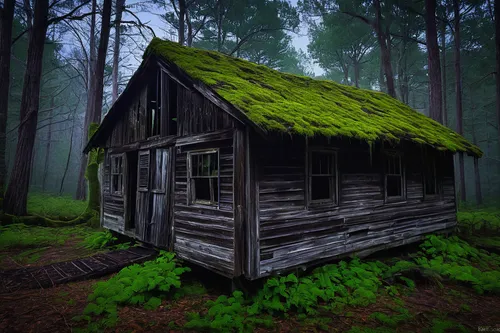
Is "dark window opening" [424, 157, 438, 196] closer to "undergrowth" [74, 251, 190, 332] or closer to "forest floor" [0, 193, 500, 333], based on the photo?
"forest floor" [0, 193, 500, 333]

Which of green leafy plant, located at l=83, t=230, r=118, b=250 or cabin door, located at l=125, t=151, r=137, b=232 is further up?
cabin door, located at l=125, t=151, r=137, b=232

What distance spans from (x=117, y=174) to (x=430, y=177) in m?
11.3

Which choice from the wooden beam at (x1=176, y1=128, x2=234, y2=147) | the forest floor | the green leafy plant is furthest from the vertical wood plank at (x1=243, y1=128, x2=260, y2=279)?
the green leafy plant

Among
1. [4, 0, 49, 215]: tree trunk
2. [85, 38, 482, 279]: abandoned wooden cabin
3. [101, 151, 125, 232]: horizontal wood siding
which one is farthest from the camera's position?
[4, 0, 49, 215]: tree trunk

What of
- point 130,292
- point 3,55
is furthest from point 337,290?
point 3,55

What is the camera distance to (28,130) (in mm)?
11852

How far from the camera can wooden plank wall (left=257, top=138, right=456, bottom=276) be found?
18.9 feet

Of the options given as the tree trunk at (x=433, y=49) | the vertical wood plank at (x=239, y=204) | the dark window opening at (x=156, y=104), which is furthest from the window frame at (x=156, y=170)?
the tree trunk at (x=433, y=49)

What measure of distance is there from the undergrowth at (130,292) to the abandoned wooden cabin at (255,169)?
86cm

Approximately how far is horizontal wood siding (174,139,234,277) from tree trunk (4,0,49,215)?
8855 mm

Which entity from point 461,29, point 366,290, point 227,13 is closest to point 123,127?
point 366,290

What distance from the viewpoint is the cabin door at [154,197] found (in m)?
7.51

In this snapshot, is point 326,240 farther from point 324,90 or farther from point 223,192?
point 324,90

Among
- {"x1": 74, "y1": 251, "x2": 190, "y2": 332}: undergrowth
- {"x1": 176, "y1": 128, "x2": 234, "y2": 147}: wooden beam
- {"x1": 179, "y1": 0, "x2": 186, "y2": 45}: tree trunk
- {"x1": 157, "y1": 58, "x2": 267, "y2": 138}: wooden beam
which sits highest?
{"x1": 179, "y1": 0, "x2": 186, "y2": 45}: tree trunk
